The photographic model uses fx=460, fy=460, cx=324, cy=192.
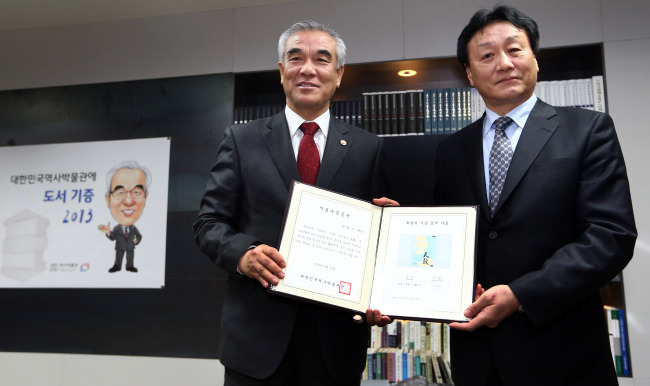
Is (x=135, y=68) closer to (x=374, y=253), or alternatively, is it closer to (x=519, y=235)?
(x=374, y=253)

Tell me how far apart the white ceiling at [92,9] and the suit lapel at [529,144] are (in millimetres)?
2348

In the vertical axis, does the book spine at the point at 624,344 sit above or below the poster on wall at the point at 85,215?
below

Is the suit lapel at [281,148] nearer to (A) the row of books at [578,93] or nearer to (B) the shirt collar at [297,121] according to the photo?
(B) the shirt collar at [297,121]

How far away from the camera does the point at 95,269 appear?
3.26 metres

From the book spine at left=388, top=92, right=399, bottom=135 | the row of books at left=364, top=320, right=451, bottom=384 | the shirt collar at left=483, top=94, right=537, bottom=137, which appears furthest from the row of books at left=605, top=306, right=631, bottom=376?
the shirt collar at left=483, top=94, right=537, bottom=137

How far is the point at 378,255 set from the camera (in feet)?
4.66

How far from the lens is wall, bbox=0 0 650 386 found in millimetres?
2723

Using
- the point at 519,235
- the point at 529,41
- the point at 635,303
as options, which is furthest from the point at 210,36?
the point at 635,303

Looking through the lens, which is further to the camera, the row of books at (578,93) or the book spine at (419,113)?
the book spine at (419,113)

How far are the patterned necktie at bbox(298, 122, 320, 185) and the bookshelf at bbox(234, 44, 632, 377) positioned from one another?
1.35 meters

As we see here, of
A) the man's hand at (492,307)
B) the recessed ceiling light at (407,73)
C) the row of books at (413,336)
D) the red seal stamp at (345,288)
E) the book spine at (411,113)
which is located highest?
the recessed ceiling light at (407,73)

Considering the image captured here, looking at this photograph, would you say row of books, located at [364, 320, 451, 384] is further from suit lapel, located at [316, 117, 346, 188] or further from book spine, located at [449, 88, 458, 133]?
suit lapel, located at [316, 117, 346, 188]

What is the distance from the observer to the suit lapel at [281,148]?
1.50 m

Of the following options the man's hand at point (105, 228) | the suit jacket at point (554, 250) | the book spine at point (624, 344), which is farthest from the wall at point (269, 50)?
the suit jacket at point (554, 250)
